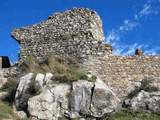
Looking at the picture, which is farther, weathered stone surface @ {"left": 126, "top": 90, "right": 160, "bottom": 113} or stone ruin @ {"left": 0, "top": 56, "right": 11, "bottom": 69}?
stone ruin @ {"left": 0, "top": 56, "right": 11, "bottom": 69}

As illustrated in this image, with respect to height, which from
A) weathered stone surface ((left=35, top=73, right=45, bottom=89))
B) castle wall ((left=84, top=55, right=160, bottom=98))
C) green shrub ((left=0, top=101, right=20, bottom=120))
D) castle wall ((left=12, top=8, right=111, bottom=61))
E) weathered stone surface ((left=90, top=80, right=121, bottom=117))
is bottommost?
green shrub ((left=0, top=101, right=20, bottom=120))

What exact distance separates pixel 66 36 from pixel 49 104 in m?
5.54

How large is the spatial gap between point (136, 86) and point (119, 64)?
1591 mm

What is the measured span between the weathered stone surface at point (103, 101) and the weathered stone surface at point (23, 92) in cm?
344

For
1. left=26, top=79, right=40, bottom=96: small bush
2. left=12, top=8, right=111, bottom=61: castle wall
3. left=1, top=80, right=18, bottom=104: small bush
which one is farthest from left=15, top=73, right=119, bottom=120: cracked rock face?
Result: left=12, top=8, right=111, bottom=61: castle wall

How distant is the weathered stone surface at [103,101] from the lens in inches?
919

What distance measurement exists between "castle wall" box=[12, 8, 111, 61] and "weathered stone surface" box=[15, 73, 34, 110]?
9.52 feet

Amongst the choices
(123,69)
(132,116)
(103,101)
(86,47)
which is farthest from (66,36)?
(132,116)

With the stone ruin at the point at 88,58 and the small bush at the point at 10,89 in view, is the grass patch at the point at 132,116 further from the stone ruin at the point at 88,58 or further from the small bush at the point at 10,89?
the small bush at the point at 10,89

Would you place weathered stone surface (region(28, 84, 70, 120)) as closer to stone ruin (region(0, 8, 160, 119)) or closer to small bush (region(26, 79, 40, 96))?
stone ruin (region(0, 8, 160, 119))

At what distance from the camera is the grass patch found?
916 inches

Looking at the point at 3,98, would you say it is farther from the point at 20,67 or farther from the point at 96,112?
the point at 96,112

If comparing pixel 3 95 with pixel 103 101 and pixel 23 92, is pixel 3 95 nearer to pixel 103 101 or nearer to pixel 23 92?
pixel 23 92

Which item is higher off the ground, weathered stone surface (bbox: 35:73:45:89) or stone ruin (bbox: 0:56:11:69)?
stone ruin (bbox: 0:56:11:69)
